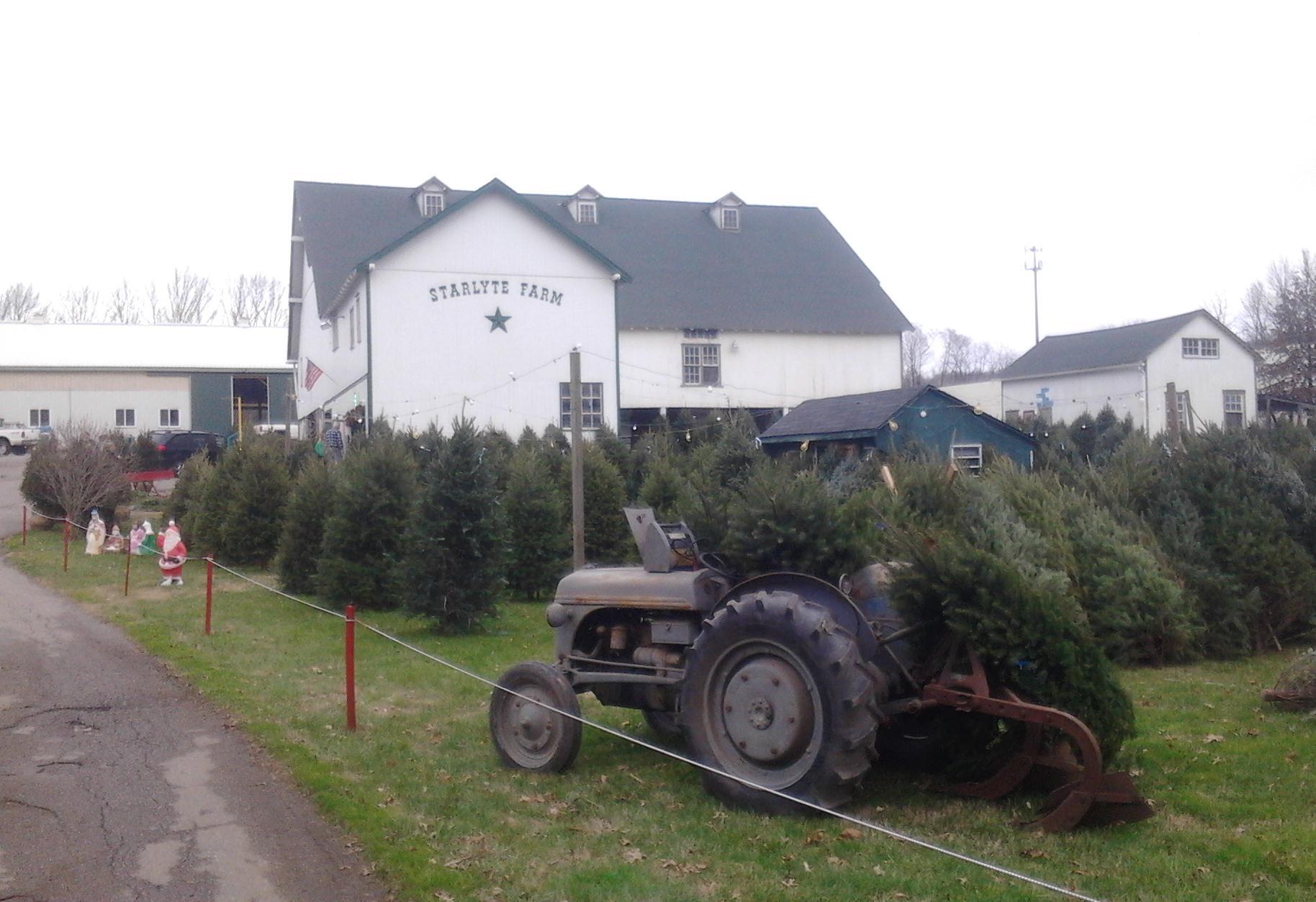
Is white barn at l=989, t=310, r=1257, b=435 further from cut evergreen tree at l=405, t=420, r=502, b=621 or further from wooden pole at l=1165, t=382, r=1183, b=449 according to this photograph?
cut evergreen tree at l=405, t=420, r=502, b=621

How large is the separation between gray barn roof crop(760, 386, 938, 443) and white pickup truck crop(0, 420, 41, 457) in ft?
113

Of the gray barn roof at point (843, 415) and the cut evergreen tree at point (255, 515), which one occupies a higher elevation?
Result: the gray barn roof at point (843, 415)

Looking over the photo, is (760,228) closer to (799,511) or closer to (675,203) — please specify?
(675,203)

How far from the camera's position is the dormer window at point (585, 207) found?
143 ft


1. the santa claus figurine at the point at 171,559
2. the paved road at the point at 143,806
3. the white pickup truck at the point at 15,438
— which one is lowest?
the paved road at the point at 143,806

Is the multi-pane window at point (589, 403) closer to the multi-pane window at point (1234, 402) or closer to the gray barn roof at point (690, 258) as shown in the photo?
the gray barn roof at point (690, 258)

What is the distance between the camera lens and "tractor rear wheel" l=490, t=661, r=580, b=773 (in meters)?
7.67

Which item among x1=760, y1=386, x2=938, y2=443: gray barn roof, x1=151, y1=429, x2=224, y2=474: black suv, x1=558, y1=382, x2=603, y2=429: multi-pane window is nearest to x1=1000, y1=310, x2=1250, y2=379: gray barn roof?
x1=760, y1=386, x2=938, y2=443: gray barn roof

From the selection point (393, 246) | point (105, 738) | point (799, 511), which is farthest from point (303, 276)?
point (799, 511)

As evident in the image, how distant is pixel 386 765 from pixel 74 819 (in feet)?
6.27

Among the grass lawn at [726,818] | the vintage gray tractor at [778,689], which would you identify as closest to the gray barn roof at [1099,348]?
the grass lawn at [726,818]

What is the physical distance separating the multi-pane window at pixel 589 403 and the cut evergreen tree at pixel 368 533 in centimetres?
1856

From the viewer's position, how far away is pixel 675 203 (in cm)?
4594

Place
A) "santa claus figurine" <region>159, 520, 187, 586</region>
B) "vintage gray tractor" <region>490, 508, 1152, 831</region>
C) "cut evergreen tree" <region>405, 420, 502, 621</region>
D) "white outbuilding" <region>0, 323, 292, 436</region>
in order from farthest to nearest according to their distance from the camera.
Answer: "white outbuilding" <region>0, 323, 292, 436</region>, "santa claus figurine" <region>159, 520, 187, 586</region>, "cut evergreen tree" <region>405, 420, 502, 621</region>, "vintage gray tractor" <region>490, 508, 1152, 831</region>
